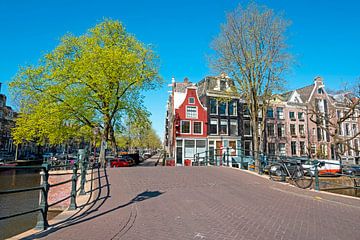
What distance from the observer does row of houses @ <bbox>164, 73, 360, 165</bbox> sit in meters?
30.2

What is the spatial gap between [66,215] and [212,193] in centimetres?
448

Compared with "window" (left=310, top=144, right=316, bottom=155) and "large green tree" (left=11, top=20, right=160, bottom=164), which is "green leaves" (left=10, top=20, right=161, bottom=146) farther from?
"window" (left=310, top=144, right=316, bottom=155)

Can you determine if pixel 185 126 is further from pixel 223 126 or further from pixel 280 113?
pixel 280 113

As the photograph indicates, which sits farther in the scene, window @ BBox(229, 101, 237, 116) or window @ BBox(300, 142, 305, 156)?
window @ BBox(300, 142, 305, 156)

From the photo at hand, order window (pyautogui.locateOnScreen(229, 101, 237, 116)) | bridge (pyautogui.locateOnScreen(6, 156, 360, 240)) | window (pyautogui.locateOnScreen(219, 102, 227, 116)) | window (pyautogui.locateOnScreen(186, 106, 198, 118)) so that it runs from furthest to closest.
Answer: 1. window (pyautogui.locateOnScreen(229, 101, 237, 116))
2. window (pyautogui.locateOnScreen(219, 102, 227, 116))
3. window (pyautogui.locateOnScreen(186, 106, 198, 118))
4. bridge (pyautogui.locateOnScreen(6, 156, 360, 240))

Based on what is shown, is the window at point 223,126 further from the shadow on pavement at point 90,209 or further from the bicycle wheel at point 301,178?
the shadow on pavement at point 90,209

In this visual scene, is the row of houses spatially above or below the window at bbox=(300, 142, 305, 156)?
above

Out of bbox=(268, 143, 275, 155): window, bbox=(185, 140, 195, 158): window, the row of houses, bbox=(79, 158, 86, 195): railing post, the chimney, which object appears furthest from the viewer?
the chimney

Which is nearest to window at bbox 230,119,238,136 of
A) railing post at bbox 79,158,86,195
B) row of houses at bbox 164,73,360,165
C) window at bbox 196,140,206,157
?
row of houses at bbox 164,73,360,165

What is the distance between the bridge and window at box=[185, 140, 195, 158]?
2080 cm

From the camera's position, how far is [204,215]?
5.52m

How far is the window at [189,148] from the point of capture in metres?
30.0

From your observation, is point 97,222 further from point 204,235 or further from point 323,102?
point 323,102

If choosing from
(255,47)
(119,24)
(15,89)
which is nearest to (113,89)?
(119,24)
